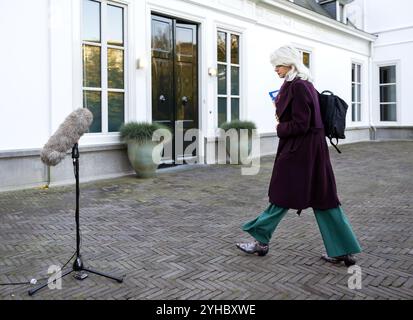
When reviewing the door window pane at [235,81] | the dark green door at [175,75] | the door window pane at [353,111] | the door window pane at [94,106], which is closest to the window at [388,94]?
the door window pane at [353,111]

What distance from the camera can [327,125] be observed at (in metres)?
3.47

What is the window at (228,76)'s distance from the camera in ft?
35.5

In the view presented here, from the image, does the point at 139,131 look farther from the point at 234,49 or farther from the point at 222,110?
the point at 234,49

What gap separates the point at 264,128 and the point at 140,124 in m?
5.26

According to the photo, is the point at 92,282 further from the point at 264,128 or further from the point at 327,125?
the point at 264,128

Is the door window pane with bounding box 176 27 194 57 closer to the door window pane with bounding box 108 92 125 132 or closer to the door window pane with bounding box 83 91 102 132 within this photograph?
the door window pane with bounding box 108 92 125 132

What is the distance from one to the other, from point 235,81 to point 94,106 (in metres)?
4.62

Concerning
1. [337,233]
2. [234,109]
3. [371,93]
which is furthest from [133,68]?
[371,93]

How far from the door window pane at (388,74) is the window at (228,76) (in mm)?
9690

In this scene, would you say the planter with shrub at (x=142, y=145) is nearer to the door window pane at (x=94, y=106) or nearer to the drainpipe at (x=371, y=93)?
the door window pane at (x=94, y=106)

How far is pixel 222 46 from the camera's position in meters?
10.9

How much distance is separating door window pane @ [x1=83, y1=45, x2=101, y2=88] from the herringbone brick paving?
2002mm
